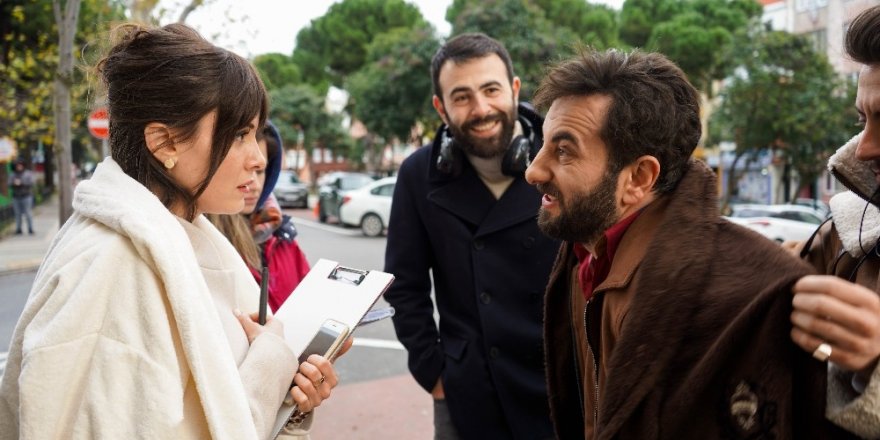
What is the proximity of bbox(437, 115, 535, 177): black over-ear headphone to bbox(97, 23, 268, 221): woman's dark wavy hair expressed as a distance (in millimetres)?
1224

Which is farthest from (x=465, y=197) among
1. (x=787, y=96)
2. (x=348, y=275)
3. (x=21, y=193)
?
(x=787, y=96)

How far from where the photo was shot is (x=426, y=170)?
9.61 feet

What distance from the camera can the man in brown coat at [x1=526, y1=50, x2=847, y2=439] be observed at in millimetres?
1323

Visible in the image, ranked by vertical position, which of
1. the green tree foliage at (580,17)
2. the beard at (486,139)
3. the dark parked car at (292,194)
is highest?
the green tree foliage at (580,17)

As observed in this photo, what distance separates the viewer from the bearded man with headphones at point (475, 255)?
8.48 feet

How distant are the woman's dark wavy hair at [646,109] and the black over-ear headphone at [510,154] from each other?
0.85 m

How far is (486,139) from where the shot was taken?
9.09ft

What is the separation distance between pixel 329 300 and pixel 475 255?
2.91 ft

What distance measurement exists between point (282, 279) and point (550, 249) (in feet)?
4.21

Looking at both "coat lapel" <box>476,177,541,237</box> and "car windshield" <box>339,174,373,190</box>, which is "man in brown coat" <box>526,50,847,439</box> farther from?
"car windshield" <box>339,174,373,190</box>

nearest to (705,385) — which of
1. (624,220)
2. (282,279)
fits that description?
(624,220)

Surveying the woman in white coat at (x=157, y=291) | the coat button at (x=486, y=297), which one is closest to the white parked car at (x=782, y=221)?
the coat button at (x=486, y=297)

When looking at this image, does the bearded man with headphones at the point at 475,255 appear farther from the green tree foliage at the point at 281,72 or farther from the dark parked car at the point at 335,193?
the green tree foliage at the point at 281,72

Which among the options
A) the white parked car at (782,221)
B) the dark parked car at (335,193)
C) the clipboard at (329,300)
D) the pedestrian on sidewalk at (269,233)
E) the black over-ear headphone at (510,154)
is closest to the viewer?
the clipboard at (329,300)
